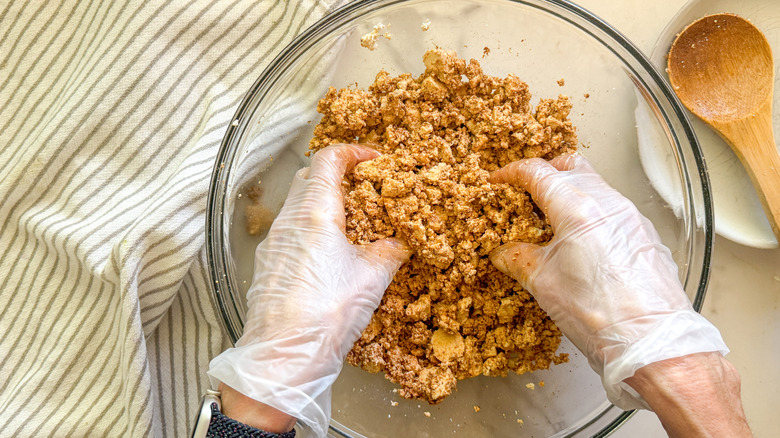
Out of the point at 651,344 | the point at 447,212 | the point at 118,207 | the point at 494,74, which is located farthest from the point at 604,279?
the point at 118,207

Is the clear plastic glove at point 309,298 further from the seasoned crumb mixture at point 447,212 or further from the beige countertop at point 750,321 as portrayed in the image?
the beige countertop at point 750,321

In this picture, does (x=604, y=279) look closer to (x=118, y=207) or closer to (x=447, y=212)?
(x=447, y=212)

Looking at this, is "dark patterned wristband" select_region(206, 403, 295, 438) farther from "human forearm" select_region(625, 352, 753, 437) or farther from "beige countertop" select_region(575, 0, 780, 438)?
"beige countertop" select_region(575, 0, 780, 438)

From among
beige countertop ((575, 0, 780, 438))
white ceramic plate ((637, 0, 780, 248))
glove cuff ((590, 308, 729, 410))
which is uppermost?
white ceramic plate ((637, 0, 780, 248))

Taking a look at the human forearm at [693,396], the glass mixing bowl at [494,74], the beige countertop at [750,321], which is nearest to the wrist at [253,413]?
the glass mixing bowl at [494,74]

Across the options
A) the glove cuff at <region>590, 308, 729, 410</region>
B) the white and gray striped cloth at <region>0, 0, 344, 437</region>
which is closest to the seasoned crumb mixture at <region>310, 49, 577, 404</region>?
the glove cuff at <region>590, 308, 729, 410</region>

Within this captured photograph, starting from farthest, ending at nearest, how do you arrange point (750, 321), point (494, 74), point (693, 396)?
point (750, 321) < point (494, 74) < point (693, 396)
